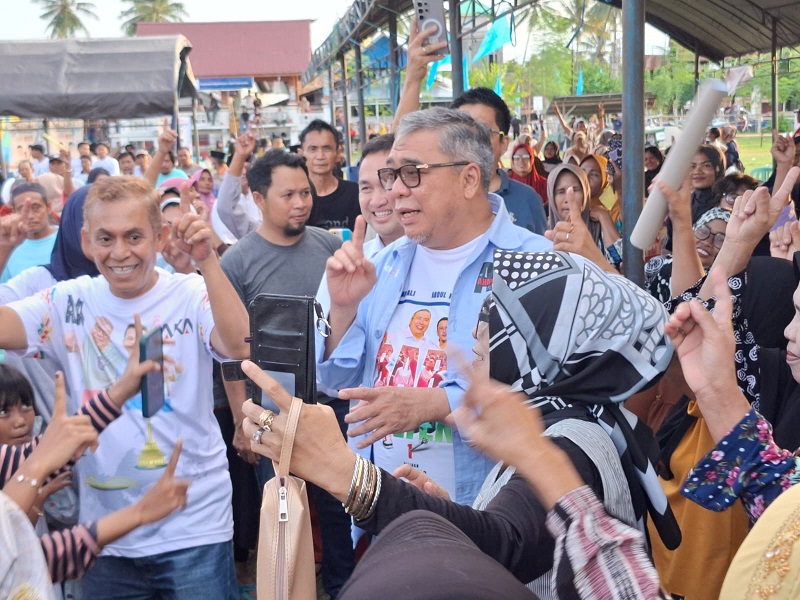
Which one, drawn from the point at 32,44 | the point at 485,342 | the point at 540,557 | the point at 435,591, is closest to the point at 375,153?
the point at 485,342

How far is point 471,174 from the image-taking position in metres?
2.86

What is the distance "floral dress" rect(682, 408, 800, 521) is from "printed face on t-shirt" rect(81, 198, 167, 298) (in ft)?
6.12

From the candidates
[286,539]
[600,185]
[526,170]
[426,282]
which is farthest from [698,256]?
[526,170]

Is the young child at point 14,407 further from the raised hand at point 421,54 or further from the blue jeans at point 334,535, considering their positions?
the raised hand at point 421,54

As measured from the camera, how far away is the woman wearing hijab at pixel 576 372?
5.44 feet

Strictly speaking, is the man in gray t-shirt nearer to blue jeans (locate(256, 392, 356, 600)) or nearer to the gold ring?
blue jeans (locate(256, 392, 356, 600))

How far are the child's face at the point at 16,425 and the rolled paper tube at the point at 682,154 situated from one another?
2.22 meters

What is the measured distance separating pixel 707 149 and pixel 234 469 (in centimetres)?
519

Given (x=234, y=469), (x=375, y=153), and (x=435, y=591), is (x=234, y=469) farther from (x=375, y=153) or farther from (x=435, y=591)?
(x=435, y=591)

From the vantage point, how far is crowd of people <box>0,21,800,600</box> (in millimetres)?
1445

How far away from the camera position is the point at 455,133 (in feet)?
9.38

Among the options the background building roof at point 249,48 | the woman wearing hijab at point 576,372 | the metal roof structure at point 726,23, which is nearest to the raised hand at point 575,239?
the woman wearing hijab at point 576,372

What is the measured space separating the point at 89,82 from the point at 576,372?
1212 cm

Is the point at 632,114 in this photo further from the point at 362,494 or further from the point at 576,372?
the point at 362,494
